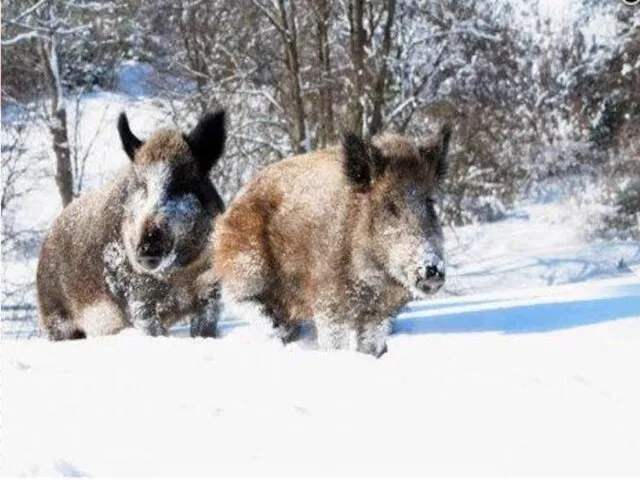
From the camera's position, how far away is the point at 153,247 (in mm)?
5688

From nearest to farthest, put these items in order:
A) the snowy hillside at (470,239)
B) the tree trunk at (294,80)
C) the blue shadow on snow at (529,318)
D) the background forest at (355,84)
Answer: the blue shadow on snow at (529,318)
the tree trunk at (294,80)
the background forest at (355,84)
the snowy hillside at (470,239)

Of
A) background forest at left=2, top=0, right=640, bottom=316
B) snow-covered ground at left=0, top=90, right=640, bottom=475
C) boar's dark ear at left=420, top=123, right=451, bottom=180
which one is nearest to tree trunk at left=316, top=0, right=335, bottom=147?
background forest at left=2, top=0, right=640, bottom=316

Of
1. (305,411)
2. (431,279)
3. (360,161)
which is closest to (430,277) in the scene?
(431,279)

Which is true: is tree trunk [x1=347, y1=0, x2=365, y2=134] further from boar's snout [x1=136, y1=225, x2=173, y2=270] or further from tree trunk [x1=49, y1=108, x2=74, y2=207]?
boar's snout [x1=136, y1=225, x2=173, y2=270]

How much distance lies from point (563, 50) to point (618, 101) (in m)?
1.65

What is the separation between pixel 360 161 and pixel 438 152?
47cm

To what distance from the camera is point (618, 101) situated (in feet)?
75.3

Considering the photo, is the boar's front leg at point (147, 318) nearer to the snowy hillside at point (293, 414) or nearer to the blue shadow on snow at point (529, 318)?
the snowy hillside at point (293, 414)

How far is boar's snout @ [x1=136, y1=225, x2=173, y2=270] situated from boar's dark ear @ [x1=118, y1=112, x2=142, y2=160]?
2.58ft

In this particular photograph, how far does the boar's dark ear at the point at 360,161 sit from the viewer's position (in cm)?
575

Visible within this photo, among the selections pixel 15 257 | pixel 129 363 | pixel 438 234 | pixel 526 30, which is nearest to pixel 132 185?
pixel 438 234

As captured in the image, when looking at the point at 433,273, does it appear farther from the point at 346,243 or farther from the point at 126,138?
the point at 126,138

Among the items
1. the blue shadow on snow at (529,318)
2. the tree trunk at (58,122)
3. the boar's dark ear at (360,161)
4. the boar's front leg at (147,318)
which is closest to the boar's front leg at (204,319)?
the boar's front leg at (147,318)

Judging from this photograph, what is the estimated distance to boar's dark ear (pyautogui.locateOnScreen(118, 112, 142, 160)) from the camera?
248 inches
